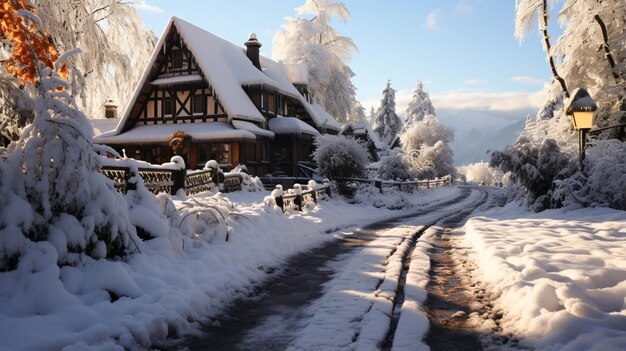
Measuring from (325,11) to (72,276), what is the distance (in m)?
40.9

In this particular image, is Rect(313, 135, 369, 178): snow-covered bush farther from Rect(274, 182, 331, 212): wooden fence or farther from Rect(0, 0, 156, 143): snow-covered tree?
Rect(0, 0, 156, 143): snow-covered tree

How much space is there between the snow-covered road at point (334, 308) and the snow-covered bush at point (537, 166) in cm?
692

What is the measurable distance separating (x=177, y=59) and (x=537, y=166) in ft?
70.7

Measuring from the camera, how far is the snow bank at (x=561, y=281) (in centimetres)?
379

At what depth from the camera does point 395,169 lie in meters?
33.8

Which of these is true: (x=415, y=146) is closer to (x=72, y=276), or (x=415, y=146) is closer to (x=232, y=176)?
(x=232, y=176)

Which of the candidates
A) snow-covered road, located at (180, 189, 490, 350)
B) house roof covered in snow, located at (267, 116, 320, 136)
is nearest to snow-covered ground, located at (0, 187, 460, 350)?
snow-covered road, located at (180, 189, 490, 350)

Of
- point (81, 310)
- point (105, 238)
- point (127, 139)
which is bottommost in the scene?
point (81, 310)

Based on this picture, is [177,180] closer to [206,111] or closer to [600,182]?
[600,182]

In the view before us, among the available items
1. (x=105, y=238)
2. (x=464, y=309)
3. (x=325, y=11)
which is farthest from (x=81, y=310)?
(x=325, y=11)

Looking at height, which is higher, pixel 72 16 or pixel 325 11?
pixel 325 11

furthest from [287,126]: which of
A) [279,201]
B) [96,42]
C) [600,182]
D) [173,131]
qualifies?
[600,182]

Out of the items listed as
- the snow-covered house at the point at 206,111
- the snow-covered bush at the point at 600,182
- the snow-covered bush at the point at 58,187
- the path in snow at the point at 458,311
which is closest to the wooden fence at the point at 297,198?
the path in snow at the point at 458,311

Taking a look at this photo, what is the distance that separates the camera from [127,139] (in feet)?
85.5
